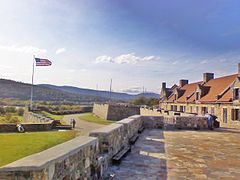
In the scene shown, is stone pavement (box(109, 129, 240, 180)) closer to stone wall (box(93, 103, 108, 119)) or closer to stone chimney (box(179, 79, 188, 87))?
stone chimney (box(179, 79, 188, 87))

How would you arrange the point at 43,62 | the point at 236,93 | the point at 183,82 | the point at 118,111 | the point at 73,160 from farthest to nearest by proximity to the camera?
the point at 118,111
the point at 183,82
the point at 43,62
the point at 236,93
the point at 73,160

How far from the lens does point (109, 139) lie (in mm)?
6777

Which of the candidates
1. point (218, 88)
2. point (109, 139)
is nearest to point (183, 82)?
point (218, 88)

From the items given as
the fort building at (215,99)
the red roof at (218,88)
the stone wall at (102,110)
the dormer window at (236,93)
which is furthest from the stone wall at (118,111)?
the dormer window at (236,93)

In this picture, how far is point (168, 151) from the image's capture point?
917cm

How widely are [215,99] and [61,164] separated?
28090mm

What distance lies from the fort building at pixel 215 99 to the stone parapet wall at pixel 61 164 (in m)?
20.4

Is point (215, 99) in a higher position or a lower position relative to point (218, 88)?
lower

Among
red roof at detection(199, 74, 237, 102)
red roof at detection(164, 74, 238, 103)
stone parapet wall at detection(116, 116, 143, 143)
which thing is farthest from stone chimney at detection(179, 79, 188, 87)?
stone parapet wall at detection(116, 116, 143, 143)

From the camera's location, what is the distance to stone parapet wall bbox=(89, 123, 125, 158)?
6.53 m

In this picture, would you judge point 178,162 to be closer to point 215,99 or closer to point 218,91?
point 215,99

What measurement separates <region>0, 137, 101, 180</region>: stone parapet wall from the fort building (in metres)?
20.4

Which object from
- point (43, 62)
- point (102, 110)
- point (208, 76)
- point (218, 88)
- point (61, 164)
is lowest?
point (102, 110)

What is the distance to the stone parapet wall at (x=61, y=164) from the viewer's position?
3125 millimetres
